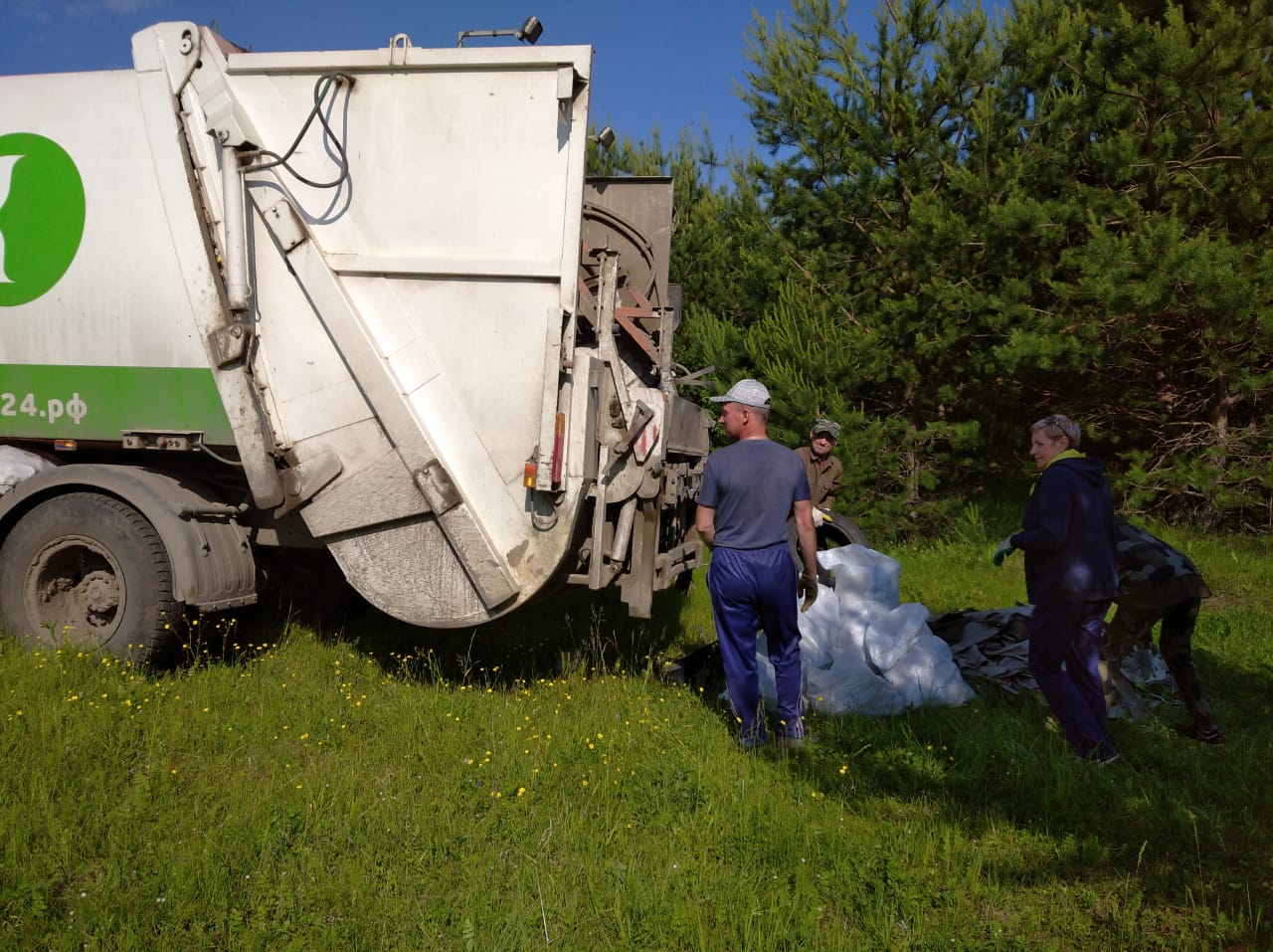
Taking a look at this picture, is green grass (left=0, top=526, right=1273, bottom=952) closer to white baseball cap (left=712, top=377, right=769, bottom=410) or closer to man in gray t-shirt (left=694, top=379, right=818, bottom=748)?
man in gray t-shirt (left=694, top=379, right=818, bottom=748)

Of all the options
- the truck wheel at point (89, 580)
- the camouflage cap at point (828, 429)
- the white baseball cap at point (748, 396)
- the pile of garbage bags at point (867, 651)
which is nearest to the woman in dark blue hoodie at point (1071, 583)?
the pile of garbage bags at point (867, 651)

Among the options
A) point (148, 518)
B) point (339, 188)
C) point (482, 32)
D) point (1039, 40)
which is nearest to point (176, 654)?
point (148, 518)

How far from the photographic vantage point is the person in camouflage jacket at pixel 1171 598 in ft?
13.4

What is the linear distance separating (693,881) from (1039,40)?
8315mm

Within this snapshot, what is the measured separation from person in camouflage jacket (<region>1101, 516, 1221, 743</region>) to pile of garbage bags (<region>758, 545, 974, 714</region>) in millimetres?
896

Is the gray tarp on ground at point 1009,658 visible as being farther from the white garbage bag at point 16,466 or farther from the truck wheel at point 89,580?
the white garbage bag at point 16,466

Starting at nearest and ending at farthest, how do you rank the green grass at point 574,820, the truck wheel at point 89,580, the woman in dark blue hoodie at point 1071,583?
1. the green grass at point 574,820
2. the woman in dark blue hoodie at point 1071,583
3. the truck wheel at point 89,580

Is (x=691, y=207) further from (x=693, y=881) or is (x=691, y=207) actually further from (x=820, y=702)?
(x=693, y=881)

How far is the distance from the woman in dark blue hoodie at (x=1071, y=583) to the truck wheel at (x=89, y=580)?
3878 millimetres

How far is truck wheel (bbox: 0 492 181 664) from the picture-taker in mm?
4273

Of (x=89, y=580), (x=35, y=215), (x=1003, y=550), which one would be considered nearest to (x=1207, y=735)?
(x=1003, y=550)

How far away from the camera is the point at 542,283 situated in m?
3.88

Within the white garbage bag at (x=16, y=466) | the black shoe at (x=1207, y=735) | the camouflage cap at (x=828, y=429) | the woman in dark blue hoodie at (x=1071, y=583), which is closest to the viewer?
the woman in dark blue hoodie at (x=1071, y=583)

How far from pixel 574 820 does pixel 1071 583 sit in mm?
2255
